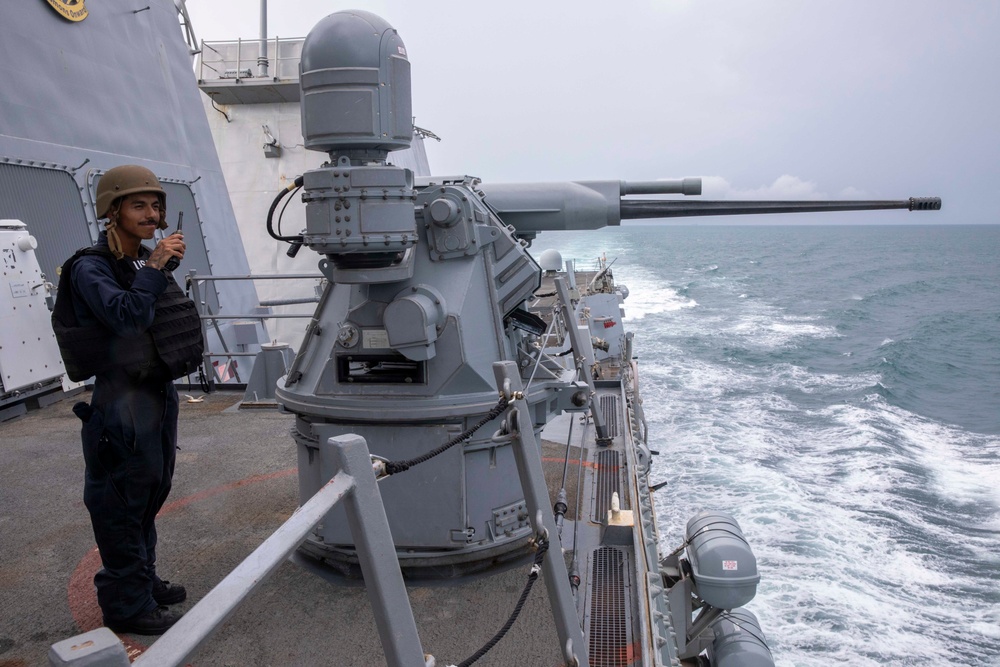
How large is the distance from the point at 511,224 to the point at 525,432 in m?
2.35

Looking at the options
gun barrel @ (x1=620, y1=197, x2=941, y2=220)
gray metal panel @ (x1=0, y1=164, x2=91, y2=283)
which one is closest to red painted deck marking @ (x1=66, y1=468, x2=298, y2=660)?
gun barrel @ (x1=620, y1=197, x2=941, y2=220)

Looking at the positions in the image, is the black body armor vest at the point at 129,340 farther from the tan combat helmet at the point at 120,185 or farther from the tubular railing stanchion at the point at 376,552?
the tubular railing stanchion at the point at 376,552

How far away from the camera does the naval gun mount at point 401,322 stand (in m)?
3.34

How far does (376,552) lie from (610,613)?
238 cm

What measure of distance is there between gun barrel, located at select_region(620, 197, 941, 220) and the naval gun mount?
960 millimetres

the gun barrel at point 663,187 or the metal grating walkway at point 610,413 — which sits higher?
the gun barrel at point 663,187

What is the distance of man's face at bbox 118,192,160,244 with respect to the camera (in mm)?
2764

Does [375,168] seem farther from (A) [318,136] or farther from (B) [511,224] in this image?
(B) [511,224]

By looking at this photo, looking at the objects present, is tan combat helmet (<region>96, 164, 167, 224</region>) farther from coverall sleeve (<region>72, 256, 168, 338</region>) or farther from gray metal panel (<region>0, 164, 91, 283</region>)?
gray metal panel (<region>0, 164, 91, 283</region>)

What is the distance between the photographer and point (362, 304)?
369 cm

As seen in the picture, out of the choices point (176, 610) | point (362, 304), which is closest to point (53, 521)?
point (176, 610)

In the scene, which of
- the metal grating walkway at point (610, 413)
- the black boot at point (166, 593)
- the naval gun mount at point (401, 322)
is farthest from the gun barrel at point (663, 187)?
the black boot at point (166, 593)

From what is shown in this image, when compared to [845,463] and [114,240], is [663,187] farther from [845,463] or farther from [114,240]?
[845,463]

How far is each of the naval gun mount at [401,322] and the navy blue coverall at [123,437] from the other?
0.73m
